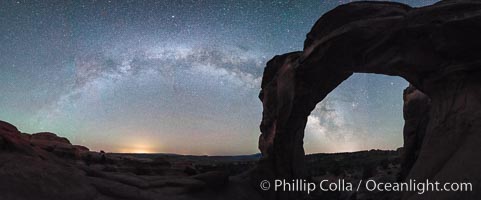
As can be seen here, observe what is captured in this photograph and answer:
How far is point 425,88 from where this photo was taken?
1164cm

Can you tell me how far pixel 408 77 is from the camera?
12.4 metres

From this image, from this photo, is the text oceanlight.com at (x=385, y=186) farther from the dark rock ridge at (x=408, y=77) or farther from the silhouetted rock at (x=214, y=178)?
the silhouetted rock at (x=214, y=178)

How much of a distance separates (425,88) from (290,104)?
619 centimetres

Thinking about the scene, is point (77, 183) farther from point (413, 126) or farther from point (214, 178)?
point (413, 126)

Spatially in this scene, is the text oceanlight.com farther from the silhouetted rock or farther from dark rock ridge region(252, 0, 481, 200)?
the silhouetted rock

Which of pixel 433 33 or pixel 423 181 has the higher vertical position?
pixel 433 33

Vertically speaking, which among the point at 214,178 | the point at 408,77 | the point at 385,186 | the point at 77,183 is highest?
the point at 408,77

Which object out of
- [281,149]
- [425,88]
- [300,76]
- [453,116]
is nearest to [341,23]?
[300,76]

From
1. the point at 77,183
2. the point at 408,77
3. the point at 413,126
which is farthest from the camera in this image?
the point at 413,126

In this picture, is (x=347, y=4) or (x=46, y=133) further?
(x=46, y=133)

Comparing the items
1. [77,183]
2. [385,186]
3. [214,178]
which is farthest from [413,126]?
[77,183]

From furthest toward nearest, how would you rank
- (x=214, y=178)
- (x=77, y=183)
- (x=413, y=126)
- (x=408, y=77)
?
(x=413, y=126), (x=214, y=178), (x=408, y=77), (x=77, y=183)

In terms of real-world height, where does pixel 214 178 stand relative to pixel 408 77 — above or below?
below

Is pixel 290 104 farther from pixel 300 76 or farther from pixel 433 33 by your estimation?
pixel 433 33
